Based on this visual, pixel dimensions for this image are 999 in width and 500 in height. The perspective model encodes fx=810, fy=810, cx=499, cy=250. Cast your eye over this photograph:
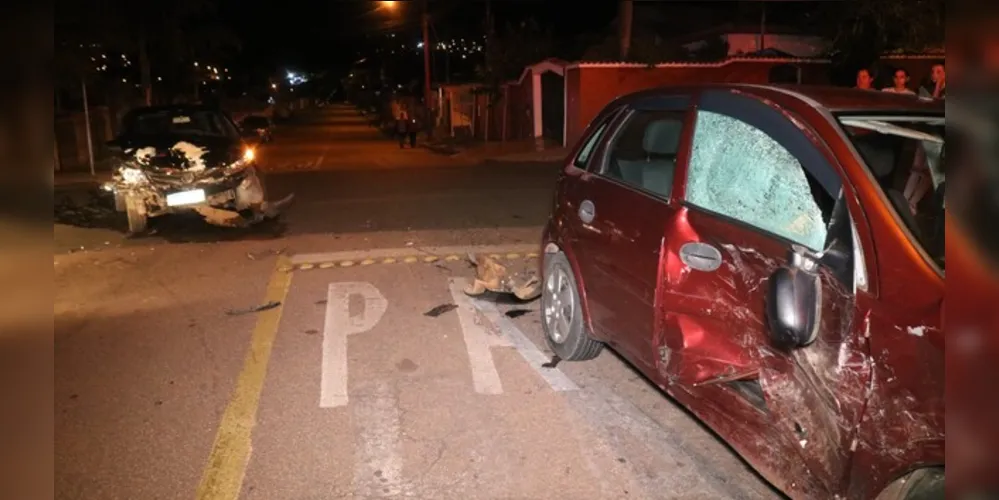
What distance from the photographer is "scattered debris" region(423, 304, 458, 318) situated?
693 centimetres

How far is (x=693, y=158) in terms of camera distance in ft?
13.7

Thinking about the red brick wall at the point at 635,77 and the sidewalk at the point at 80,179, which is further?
the red brick wall at the point at 635,77

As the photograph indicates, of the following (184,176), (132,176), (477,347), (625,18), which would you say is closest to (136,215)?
(132,176)

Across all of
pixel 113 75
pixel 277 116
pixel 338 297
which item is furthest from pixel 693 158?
pixel 277 116

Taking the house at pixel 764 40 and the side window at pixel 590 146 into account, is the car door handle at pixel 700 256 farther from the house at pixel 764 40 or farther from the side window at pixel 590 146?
the house at pixel 764 40

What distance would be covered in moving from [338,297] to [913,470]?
5.66 metres

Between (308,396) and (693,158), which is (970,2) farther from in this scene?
(308,396)

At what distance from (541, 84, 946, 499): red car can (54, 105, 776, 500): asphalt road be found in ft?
1.67

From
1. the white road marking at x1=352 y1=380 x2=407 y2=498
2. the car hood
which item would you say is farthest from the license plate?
the white road marking at x1=352 y1=380 x2=407 y2=498

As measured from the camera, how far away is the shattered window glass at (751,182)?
342cm

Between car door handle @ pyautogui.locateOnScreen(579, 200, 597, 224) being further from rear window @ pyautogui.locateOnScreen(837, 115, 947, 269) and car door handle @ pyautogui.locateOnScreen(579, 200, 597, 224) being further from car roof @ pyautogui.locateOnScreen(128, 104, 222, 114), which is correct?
car roof @ pyautogui.locateOnScreen(128, 104, 222, 114)

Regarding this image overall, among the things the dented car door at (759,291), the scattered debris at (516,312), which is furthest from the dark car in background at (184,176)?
the dented car door at (759,291)

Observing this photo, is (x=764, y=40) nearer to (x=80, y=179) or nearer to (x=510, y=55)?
(x=510, y=55)

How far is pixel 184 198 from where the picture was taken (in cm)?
1040
